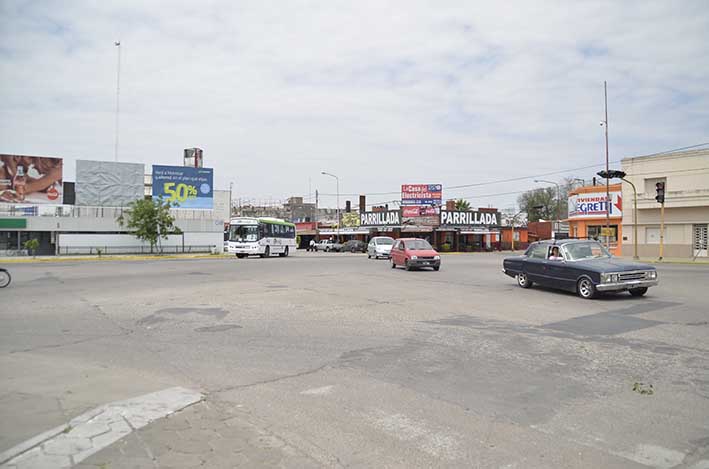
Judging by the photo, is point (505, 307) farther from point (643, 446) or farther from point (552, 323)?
point (643, 446)

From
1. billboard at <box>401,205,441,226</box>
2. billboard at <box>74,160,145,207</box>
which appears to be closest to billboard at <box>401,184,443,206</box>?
billboard at <box>401,205,441,226</box>

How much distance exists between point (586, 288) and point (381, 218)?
54862mm

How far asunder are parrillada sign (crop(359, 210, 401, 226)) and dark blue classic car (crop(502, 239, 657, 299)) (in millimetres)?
48960

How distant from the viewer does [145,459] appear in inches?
169

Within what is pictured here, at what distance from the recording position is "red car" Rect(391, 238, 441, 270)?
2547 centimetres

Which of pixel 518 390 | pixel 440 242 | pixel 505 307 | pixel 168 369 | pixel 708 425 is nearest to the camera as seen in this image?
pixel 708 425

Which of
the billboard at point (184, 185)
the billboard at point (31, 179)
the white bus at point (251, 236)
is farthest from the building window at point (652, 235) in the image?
the billboard at point (31, 179)

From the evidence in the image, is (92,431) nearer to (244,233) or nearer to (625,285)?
(625,285)

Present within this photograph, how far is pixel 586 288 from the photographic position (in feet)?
47.0

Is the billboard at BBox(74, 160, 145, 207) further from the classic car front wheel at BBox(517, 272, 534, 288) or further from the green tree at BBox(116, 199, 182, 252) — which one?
the classic car front wheel at BBox(517, 272, 534, 288)

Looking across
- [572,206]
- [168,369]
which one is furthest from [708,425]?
→ [572,206]

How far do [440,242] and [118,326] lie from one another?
61.5 metres

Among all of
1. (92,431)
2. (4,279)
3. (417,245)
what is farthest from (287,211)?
(92,431)

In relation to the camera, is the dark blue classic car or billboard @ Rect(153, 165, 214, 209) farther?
billboard @ Rect(153, 165, 214, 209)
